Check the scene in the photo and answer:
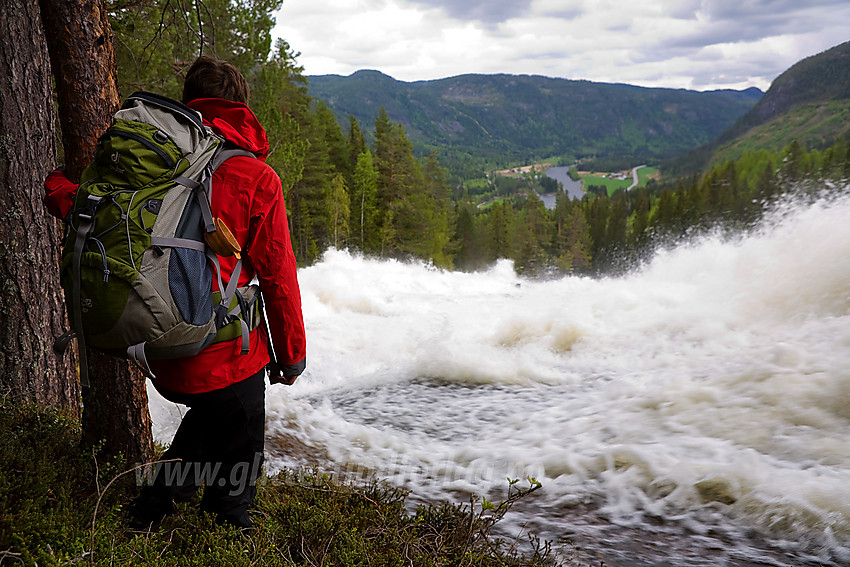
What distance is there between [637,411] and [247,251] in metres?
4.71

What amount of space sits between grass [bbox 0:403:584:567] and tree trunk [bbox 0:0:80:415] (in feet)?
1.09

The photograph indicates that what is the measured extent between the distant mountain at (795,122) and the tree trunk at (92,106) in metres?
169

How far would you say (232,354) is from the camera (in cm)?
247

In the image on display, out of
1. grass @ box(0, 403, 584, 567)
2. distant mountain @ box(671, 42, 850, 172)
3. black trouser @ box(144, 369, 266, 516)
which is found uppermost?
distant mountain @ box(671, 42, 850, 172)

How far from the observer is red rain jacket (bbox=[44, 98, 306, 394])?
7.84ft

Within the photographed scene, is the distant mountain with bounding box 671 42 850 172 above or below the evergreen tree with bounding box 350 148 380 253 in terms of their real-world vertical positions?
above

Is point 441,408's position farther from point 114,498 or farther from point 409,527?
point 114,498

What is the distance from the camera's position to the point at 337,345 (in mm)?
9773

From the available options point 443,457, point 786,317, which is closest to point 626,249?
point 786,317

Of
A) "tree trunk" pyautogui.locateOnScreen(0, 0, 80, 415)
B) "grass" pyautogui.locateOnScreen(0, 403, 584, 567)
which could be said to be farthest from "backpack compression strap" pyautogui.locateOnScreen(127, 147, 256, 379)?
"tree trunk" pyautogui.locateOnScreen(0, 0, 80, 415)

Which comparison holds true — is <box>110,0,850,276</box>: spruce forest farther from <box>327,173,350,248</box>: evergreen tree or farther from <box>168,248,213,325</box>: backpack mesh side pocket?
<box>168,248,213,325</box>: backpack mesh side pocket

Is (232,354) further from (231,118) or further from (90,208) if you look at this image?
(231,118)

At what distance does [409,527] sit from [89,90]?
3240 mm

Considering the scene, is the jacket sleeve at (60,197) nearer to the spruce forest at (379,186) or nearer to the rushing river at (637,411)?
the spruce forest at (379,186)
